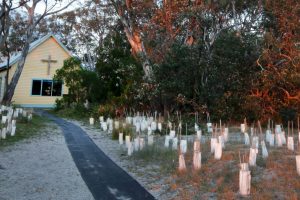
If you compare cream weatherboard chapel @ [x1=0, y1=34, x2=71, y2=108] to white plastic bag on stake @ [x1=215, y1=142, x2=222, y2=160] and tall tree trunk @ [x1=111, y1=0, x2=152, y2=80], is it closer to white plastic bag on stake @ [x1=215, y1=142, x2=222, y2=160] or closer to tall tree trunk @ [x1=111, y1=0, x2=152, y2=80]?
tall tree trunk @ [x1=111, y1=0, x2=152, y2=80]

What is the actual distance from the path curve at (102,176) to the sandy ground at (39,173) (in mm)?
188

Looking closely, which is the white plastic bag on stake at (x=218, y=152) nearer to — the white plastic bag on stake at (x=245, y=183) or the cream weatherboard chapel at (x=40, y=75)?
the white plastic bag on stake at (x=245, y=183)

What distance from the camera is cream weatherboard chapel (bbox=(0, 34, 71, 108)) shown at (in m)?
32.2

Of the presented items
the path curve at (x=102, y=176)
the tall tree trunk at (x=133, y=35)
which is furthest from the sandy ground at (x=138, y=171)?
the tall tree trunk at (x=133, y=35)

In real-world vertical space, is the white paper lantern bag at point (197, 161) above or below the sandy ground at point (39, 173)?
above

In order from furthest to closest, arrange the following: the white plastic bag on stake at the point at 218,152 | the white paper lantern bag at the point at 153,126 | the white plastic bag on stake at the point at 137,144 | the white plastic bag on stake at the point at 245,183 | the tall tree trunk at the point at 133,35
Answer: the tall tree trunk at the point at 133,35 → the white paper lantern bag at the point at 153,126 → the white plastic bag on stake at the point at 137,144 → the white plastic bag on stake at the point at 218,152 → the white plastic bag on stake at the point at 245,183

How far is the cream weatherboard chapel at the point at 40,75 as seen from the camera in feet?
106

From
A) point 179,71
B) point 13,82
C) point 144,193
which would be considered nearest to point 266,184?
point 144,193

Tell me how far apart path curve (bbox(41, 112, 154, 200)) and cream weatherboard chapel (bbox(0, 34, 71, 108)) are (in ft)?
64.4

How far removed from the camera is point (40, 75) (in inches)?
1289

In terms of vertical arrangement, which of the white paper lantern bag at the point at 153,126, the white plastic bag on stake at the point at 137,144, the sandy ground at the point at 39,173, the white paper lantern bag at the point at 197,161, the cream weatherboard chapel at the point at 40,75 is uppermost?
the cream weatherboard chapel at the point at 40,75

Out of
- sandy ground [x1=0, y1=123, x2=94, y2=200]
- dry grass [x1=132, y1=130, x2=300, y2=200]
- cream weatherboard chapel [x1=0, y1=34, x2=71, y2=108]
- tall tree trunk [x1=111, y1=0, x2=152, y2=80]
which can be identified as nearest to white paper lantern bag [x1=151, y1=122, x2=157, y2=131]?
sandy ground [x1=0, y1=123, x2=94, y2=200]

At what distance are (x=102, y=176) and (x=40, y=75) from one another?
25.4 meters

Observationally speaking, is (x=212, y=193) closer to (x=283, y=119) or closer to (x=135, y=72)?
(x=283, y=119)
